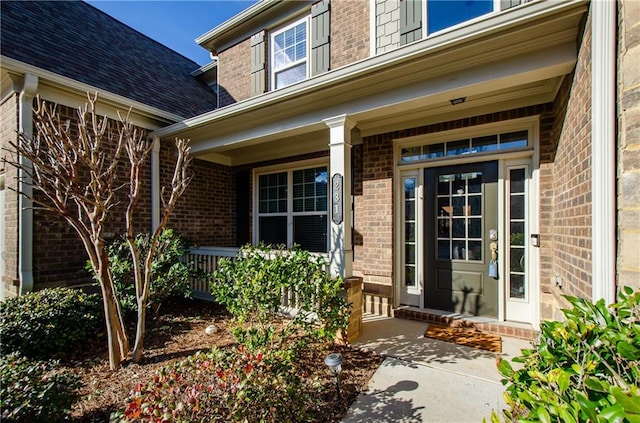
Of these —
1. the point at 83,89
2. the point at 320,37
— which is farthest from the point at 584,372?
the point at 83,89

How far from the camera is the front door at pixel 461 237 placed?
3777 mm

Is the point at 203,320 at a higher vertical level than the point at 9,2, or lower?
lower

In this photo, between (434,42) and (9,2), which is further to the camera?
(9,2)

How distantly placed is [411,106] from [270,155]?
3301mm

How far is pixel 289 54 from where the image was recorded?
5602mm

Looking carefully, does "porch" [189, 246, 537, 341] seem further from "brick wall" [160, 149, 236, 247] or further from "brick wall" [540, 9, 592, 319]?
"brick wall" [160, 149, 236, 247]

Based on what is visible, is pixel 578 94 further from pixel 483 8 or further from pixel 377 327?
pixel 377 327

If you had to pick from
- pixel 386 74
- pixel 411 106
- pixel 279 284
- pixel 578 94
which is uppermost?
pixel 386 74

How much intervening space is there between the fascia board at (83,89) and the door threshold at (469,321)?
521 cm

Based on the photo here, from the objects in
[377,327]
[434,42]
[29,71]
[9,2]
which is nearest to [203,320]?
[377,327]

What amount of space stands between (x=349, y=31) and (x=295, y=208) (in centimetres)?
334

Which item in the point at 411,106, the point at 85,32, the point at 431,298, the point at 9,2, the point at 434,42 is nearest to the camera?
the point at 434,42

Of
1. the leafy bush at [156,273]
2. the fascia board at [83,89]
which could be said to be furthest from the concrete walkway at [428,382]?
the fascia board at [83,89]

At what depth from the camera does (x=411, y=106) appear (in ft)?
10.9
